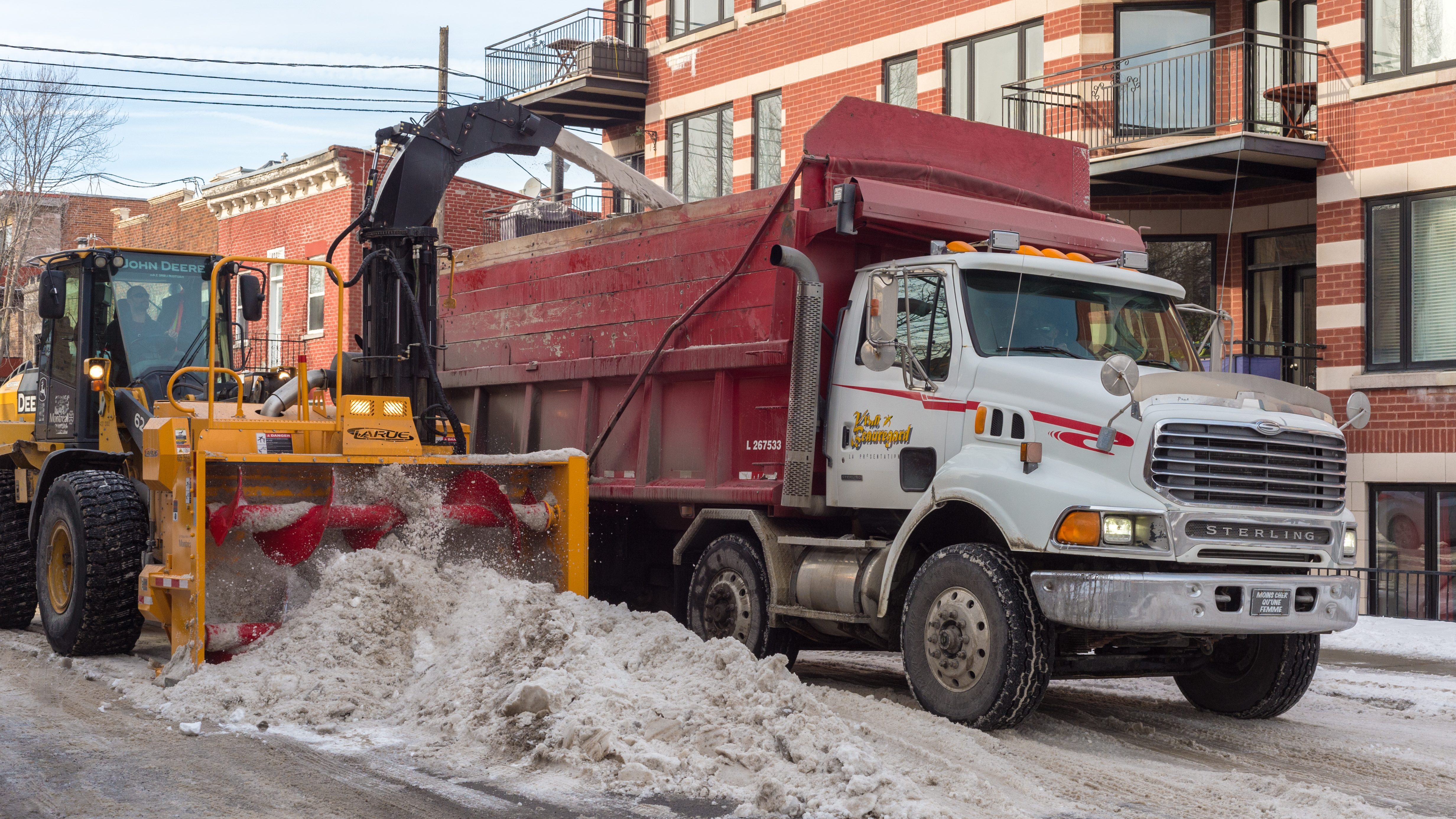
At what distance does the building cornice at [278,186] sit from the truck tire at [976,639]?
913 inches

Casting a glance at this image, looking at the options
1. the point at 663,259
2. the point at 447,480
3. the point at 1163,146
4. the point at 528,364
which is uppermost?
the point at 1163,146

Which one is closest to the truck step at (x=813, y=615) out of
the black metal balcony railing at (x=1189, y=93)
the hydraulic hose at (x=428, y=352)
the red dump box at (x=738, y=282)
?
the red dump box at (x=738, y=282)

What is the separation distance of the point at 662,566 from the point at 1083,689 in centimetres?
330

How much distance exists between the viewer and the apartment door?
17484 millimetres

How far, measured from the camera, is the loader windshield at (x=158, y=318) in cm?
1144

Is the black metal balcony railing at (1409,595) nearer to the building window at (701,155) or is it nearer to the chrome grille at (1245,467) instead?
the chrome grille at (1245,467)

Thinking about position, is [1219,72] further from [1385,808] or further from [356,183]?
[356,183]

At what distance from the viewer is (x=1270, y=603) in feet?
25.1

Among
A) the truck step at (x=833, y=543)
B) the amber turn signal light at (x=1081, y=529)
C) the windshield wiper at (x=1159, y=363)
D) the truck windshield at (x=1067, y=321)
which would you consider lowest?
the truck step at (x=833, y=543)

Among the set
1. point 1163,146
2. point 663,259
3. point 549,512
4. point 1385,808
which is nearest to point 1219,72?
point 1163,146

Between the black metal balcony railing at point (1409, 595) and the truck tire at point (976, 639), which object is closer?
the truck tire at point (976, 639)

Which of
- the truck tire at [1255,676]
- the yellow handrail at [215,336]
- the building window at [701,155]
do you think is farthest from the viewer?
the building window at [701,155]

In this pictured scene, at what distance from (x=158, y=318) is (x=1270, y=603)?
335 inches

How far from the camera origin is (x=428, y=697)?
793 cm
